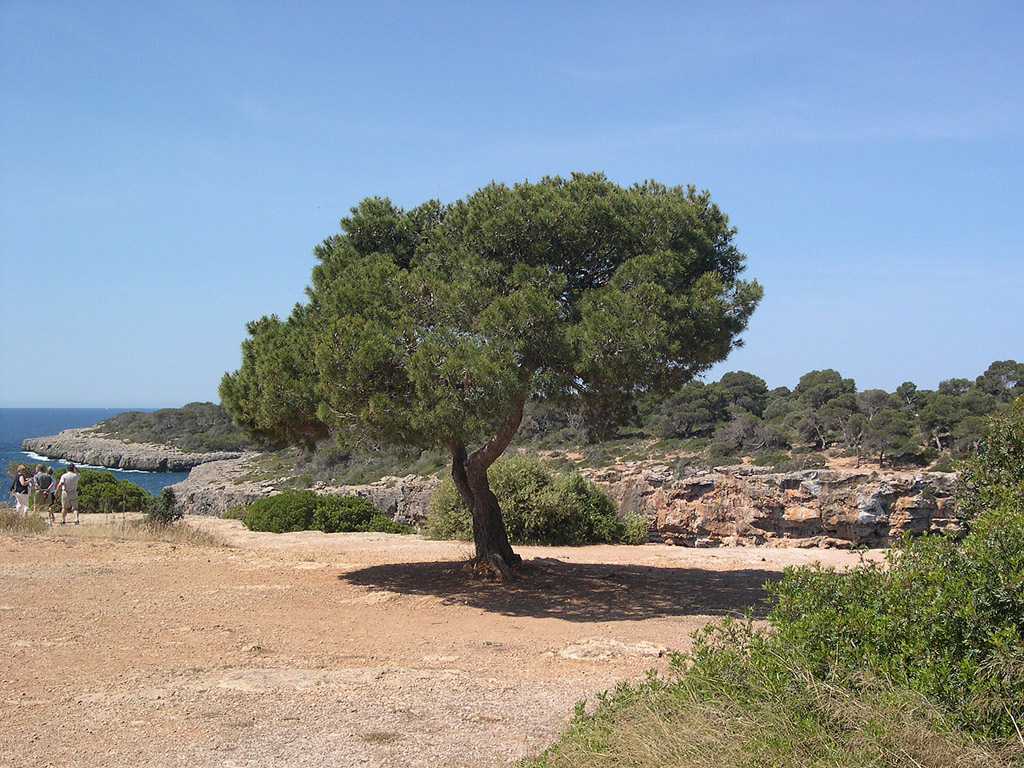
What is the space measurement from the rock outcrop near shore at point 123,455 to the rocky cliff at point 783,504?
49418 millimetres

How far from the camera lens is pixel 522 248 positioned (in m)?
10.7

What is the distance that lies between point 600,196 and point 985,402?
1995 cm

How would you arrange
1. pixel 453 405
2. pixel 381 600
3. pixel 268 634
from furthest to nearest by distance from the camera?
pixel 381 600
pixel 453 405
pixel 268 634

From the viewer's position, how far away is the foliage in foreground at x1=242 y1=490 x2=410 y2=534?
18688 mm

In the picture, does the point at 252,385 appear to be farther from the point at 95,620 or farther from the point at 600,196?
the point at 600,196

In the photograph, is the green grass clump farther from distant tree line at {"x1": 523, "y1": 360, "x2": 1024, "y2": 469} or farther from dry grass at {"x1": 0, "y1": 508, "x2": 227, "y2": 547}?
distant tree line at {"x1": 523, "y1": 360, "x2": 1024, "y2": 469}

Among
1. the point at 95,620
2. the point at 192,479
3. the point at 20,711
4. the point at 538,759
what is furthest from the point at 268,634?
the point at 192,479

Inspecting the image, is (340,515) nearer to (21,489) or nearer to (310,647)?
(21,489)

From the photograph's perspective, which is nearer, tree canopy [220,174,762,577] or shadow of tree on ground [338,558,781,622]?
tree canopy [220,174,762,577]

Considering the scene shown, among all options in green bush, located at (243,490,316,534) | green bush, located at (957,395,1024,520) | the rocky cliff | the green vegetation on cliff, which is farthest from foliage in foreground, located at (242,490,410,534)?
the green vegetation on cliff

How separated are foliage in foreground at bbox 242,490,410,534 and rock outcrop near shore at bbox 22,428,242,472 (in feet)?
151

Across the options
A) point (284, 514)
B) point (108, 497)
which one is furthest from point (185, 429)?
point (284, 514)

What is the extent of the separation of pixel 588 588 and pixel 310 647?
4.79 m

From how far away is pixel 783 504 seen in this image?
19.0 metres
